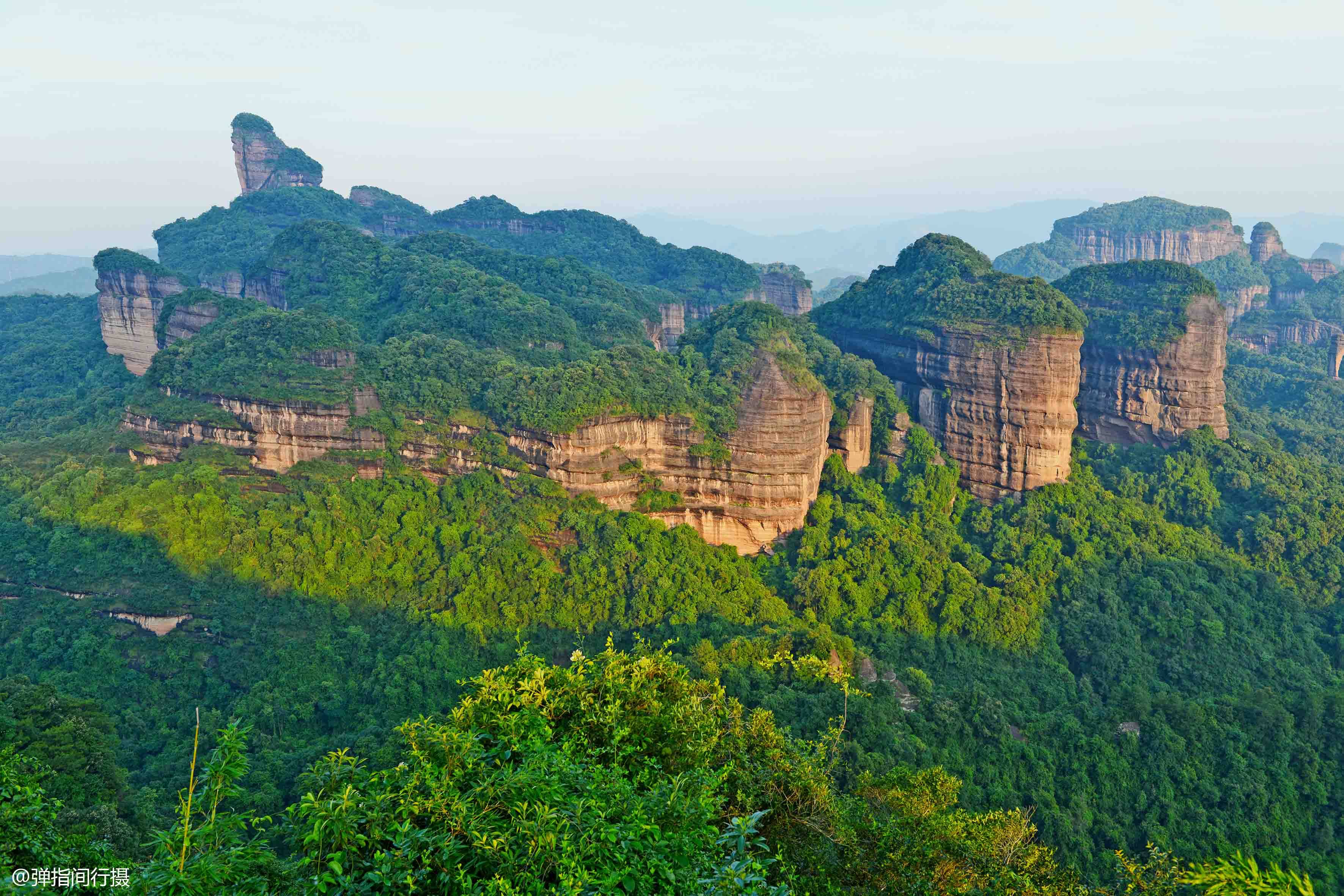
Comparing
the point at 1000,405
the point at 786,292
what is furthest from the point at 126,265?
the point at 786,292

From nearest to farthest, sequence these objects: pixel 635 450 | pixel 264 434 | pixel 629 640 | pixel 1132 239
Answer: pixel 629 640 < pixel 264 434 < pixel 635 450 < pixel 1132 239

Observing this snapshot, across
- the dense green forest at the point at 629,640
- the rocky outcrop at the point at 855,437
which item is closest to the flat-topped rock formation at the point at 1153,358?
the dense green forest at the point at 629,640

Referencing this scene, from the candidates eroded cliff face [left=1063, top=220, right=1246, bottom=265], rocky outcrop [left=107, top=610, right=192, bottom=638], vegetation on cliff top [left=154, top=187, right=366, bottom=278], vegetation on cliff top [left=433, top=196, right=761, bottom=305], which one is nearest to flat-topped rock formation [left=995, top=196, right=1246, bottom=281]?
eroded cliff face [left=1063, top=220, right=1246, bottom=265]

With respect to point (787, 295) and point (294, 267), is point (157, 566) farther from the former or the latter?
point (787, 295)

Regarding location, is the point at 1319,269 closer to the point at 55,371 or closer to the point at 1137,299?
the point at 1137,299

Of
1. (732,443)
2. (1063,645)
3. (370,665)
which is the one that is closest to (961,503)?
(1063,645)
